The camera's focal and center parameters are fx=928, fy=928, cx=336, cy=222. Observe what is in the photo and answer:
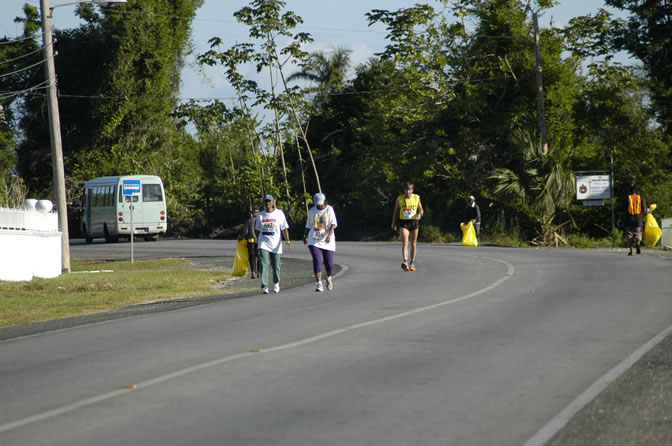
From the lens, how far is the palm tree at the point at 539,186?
33.3m

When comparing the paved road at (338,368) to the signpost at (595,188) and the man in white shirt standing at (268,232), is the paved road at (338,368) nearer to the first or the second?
the man in white shirt standing at (268,232)

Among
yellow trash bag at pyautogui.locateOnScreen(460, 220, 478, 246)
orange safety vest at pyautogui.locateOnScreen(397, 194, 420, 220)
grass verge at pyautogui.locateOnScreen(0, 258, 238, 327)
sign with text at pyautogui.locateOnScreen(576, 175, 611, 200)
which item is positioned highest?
sign with text at pyautogui.locateOnScreen(576, 175, 611, 200)

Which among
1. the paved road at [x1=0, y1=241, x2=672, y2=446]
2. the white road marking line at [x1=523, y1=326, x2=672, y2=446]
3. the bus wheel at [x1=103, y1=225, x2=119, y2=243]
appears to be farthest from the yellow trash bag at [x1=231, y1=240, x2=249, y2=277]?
the bus wheel at [x1=103, y1=225, x2=119, y2=243]

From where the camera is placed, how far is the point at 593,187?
3312cm

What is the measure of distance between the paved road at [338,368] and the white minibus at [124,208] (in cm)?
3054

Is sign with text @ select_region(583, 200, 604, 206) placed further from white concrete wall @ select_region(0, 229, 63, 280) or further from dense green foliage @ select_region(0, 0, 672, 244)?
white concrete wall @ select_region(0, 229, 63, 280)

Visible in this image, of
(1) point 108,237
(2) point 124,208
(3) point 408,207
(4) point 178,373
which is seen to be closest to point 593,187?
(3) point 408,207

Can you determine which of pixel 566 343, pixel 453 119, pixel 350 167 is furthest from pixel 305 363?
pixel 350 167

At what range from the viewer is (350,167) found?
51.6 metres

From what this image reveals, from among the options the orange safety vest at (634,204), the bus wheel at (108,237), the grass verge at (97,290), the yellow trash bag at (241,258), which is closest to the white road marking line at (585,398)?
the grass verge at (97,290)

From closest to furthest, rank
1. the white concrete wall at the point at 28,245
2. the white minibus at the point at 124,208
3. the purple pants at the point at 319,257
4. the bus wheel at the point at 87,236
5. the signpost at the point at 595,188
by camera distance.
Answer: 1. the purple pants at the point at 319,257
2. the white concrete wall at the point at 28,245
3. the signpost at the point at 595,188
4. the white minibus at the point at 124,208
5. the bus wheel at the point at 87,236

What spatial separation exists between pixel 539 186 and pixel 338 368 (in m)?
26.4

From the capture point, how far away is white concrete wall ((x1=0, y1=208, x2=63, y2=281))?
69.1 feet

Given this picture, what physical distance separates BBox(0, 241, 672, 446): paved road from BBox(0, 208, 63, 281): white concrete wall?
27.0 feet
